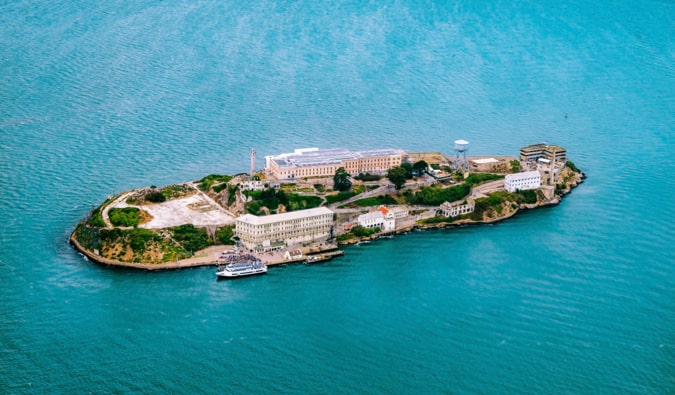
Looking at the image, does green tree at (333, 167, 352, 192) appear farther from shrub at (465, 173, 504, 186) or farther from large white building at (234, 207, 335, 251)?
shrub at (465, 173, 504, 186)

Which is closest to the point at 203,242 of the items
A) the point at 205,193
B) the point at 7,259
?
the point at 205,193

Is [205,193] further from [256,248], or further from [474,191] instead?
[474,191]

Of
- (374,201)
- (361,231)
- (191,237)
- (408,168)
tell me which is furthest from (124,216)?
(408,168)

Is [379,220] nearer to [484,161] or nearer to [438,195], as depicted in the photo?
[438,195]

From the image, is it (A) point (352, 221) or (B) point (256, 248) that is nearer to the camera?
(B) point (256, 248)

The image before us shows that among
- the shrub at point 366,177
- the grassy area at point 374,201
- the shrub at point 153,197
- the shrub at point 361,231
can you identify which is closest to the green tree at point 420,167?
the shrub at point 366,177

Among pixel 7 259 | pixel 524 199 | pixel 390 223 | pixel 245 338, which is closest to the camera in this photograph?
pixel 245 338

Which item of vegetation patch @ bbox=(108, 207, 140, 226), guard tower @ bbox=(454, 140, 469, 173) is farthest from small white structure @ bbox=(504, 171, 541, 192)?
vegetation patch @ bbox=(108, 207, 140, 226)
